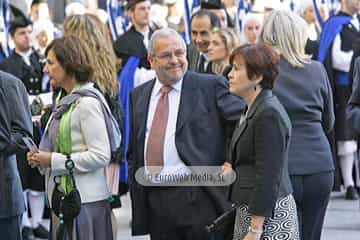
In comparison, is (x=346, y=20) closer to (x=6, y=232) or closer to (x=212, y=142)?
(x=212, y=142)

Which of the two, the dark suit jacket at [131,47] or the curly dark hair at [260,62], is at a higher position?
the curly dark hair at [260,62]

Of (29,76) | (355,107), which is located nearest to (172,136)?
(355,107)

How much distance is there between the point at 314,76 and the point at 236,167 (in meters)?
1.32

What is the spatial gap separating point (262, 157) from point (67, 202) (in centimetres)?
118

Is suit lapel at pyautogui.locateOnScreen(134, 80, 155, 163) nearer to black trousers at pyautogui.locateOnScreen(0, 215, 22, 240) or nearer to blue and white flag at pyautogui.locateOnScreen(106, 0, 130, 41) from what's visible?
black trousers at pyautogui.locateOnScreen(0, 215, 22, 240)

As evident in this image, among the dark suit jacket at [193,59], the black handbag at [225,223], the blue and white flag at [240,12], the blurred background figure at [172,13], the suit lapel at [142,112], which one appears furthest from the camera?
the blurred background figure at [172,13]

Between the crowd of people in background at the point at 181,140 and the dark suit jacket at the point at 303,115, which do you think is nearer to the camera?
the crowd of people in background at the point at 181,140

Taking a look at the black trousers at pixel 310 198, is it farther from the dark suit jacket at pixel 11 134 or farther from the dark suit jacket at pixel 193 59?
the dark suit jacket at pixel 193 59

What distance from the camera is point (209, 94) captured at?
6047 millimetres

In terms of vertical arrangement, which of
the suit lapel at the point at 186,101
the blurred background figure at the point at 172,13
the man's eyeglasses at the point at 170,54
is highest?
the man's eyeglasses at the point at 170,54

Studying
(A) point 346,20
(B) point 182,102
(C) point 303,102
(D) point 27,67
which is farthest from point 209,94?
(A) point 346,20

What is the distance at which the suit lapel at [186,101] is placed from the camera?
19.6 feet

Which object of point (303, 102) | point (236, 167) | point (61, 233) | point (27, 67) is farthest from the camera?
point (27, 67)

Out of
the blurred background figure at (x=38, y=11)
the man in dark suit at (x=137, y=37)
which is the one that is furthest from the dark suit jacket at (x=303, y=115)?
the blurred background figure at (x=38, y=11)
